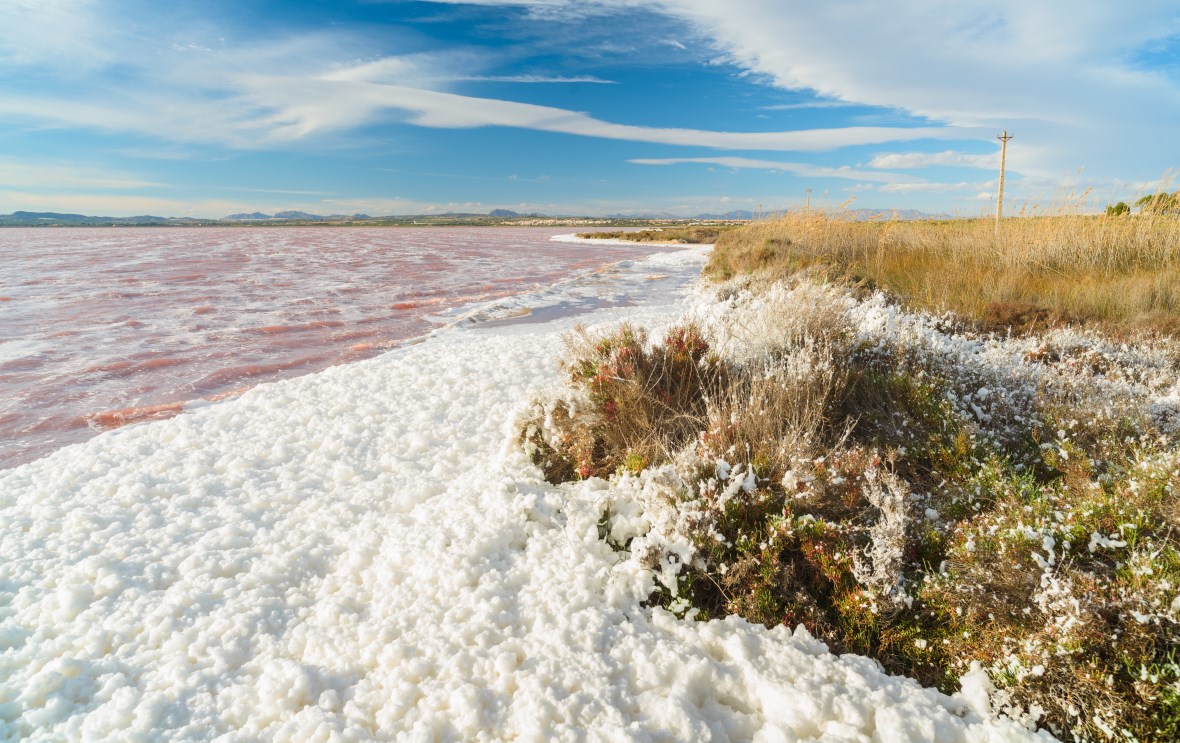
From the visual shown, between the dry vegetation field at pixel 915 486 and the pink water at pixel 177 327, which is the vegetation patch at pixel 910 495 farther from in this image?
the pink water at pixel 177 327

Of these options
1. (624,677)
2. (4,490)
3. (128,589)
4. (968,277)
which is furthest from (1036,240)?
(4,490)

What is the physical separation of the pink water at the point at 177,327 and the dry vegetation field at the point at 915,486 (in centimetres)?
555

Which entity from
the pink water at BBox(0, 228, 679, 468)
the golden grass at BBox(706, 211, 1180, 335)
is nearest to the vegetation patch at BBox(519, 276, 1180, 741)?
the golden grass at BBox(706, 211, 1180, 335)

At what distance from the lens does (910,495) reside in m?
3.77

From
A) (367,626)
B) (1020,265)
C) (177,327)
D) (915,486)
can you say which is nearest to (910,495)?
(915,486)

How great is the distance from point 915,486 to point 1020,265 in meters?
8.35

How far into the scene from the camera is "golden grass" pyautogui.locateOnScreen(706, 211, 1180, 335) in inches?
314

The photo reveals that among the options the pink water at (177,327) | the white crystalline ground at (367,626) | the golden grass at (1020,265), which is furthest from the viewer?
the golden grass at (1020,265)

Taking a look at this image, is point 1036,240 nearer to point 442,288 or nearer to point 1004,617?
point 1004,617

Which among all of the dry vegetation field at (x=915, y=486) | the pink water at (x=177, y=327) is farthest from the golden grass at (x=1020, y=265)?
the pink water at (x=177, y=327)

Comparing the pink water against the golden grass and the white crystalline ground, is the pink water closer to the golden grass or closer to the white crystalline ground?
the white crystalline ground

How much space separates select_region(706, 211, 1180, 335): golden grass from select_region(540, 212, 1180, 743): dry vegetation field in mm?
686

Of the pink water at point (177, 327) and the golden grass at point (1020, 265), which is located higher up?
the golden grass at point (1020, 265)

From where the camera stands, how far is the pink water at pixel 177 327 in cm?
724
